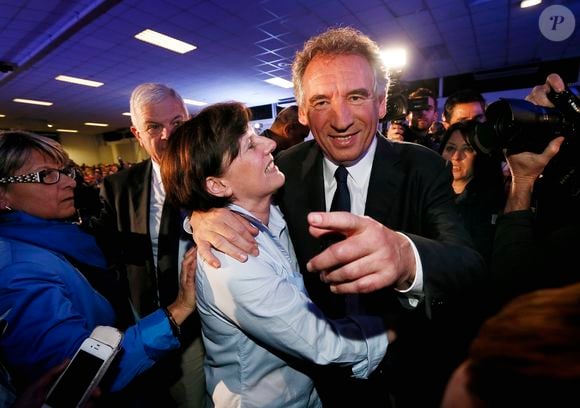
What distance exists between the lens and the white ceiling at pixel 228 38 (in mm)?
4902

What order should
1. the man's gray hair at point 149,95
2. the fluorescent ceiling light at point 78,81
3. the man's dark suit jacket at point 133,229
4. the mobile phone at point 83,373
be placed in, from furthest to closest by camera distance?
1. the fluorescent ceiling light at point 78,81
2. the man's gray hair at point 149,95
3. the man's dark suit jacket at point 133,229
4. the mobile phone at point 83,373

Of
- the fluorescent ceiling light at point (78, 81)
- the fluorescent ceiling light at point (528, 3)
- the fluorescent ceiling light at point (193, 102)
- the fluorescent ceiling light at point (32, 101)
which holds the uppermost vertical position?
the fluorescent ceiling light at point (528, 3)

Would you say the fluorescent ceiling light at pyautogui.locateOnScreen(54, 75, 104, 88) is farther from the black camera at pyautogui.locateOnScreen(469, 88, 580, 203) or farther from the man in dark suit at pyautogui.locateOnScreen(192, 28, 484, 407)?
the black camera at pyautogui.locateOnScreen(469, 88, 580, 203)

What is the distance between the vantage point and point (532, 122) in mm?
946

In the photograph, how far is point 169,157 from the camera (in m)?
1.31

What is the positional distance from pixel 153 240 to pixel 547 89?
84.8 inches

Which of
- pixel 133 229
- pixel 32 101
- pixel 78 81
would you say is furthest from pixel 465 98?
pixel 32 101

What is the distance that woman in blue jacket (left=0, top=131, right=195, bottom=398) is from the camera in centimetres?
92

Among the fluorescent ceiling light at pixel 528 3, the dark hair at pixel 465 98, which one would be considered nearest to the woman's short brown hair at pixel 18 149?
the dark hair at pixel 465 98

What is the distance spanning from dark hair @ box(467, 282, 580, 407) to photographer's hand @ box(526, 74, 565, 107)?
100 cm

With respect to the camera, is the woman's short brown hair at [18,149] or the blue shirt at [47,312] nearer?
the blue shirt at [47,312]

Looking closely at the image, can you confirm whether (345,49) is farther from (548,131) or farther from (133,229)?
(133,229)

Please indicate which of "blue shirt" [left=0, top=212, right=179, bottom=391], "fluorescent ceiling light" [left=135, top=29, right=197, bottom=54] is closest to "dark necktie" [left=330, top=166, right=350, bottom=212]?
"blue shirt" [left=0, top=212, right=179, bottom=391]

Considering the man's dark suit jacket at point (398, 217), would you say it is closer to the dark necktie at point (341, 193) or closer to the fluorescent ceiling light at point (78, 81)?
the dark necktie at point (341, 193)
